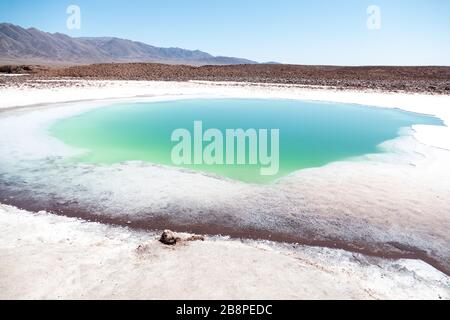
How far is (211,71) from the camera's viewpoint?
40906mm

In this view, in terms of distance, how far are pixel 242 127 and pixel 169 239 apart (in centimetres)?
923

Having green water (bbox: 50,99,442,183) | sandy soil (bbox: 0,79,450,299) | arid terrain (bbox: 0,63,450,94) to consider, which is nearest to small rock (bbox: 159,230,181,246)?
sandy soil (bbox: 0,79,450,299)

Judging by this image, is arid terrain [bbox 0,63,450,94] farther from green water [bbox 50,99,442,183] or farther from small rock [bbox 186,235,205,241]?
small rock [bbox 186,235,205,241]

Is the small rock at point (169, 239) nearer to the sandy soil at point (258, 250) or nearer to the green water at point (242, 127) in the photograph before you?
the sandy soil at point (258, 250)

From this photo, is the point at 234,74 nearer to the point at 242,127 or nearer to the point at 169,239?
the point at 242,127

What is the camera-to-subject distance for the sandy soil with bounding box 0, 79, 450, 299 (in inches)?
143

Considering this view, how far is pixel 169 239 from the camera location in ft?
14.9

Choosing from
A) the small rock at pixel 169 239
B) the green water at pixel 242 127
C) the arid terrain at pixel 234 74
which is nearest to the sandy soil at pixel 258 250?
the small rock at pixel 169 239

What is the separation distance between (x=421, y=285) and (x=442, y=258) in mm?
893

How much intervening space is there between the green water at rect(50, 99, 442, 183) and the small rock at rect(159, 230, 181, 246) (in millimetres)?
3021

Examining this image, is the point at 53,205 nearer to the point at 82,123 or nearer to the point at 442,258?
the point at 442,258

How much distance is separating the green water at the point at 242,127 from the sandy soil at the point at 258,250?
1197mm

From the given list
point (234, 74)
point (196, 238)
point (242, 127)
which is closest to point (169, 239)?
point (196, 238)
